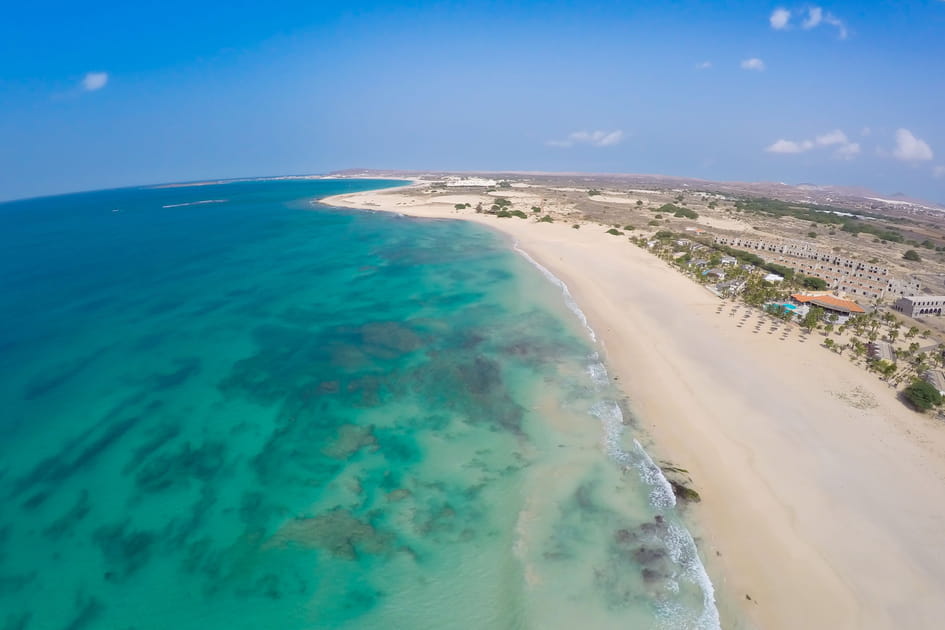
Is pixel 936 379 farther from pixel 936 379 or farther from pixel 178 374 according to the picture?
pixel 178 374

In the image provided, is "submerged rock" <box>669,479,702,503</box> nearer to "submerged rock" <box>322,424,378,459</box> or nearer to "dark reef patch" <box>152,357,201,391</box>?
"submerged rock" <box>322,424,378,459</box>

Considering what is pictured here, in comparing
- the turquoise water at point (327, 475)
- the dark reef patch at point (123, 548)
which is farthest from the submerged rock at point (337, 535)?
the dark reef patch at point (123, 548)

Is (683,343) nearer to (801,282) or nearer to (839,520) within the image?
(839,520)

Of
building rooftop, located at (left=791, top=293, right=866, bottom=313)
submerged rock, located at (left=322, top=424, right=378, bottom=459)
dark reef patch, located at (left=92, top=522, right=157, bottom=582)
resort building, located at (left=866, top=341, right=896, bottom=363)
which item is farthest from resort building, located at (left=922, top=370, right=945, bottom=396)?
dark reef patch, located at (left=92, top=522, right=157, bottom=582)

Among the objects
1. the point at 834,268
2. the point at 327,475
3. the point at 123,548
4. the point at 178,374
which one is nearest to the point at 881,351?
the point at 834,268

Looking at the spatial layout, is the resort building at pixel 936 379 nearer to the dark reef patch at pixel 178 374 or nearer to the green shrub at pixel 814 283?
the green shrub at pixel 814 283

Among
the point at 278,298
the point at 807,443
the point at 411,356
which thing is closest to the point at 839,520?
the point at 807,443

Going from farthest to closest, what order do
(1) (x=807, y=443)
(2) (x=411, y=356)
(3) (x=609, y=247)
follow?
(3) (x=609, y=247) → (2) (x=411, y=356) → (1) (x=807, y=443)
